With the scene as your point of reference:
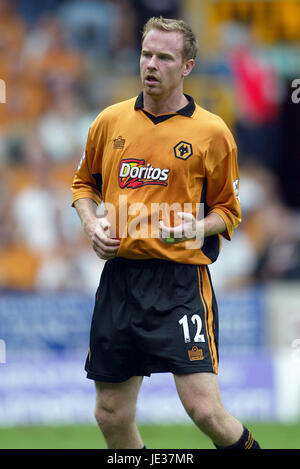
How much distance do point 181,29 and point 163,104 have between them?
413 millimetres

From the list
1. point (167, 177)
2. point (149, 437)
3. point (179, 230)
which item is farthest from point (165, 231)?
point (149, 437)

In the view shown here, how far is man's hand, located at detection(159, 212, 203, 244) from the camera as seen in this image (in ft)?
16.2

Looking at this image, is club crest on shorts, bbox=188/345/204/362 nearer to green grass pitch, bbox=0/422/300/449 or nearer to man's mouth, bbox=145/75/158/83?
man's mouth, bbox=145/75/158/83

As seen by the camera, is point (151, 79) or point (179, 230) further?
point (151, 79)

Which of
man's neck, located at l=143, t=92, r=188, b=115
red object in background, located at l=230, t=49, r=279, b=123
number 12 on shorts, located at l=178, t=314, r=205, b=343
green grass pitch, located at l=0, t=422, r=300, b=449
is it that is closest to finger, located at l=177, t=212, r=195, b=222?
number 12 on shorts, located at l=178, t=314, r=205, b=343

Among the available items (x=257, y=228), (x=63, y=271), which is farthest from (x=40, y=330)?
(x=257, y=228)

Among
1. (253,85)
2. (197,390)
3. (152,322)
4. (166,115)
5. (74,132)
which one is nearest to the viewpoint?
(197,390)

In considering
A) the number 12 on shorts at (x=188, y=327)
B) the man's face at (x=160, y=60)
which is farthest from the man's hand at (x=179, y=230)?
the man's face at (x=160, y=60)

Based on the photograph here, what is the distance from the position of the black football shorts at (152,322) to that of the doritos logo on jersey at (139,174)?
1.38 ft

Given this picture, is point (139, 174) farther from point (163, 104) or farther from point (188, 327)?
point (188, 327)

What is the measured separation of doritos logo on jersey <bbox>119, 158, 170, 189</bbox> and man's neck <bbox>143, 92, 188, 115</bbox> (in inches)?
12.2

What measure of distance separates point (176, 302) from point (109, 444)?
0.94 metres

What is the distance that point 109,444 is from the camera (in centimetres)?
541

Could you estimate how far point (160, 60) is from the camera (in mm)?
5117
